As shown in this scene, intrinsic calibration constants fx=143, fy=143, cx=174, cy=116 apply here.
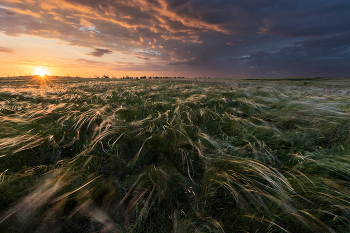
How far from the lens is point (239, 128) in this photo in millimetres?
2557

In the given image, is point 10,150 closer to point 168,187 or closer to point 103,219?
point 103,219

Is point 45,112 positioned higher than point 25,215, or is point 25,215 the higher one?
point 45,112

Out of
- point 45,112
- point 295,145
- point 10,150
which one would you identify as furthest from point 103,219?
point 45,112

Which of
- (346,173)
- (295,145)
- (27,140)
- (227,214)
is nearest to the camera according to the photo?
(227,214)

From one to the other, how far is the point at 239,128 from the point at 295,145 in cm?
79

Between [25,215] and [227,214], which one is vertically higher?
[25,215]

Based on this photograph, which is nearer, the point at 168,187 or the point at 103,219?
the point at 103,219

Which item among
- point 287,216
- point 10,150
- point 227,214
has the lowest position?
point 227,214

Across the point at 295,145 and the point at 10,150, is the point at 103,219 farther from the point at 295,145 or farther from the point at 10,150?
the point at 295,145

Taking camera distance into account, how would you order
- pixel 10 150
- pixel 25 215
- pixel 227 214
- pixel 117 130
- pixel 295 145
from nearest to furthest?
pixel 25 215, pixel 227 214, pixel 10 150, pixel 295 145, pixel 117 130

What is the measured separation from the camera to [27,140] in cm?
182

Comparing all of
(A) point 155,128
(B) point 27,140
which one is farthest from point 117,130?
(B) point 27,140

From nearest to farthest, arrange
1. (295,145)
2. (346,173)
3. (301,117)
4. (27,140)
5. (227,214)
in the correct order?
(227,214) < (346,173) < (27,140) < (295,145) < (301,117)

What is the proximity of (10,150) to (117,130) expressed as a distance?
1.18m
